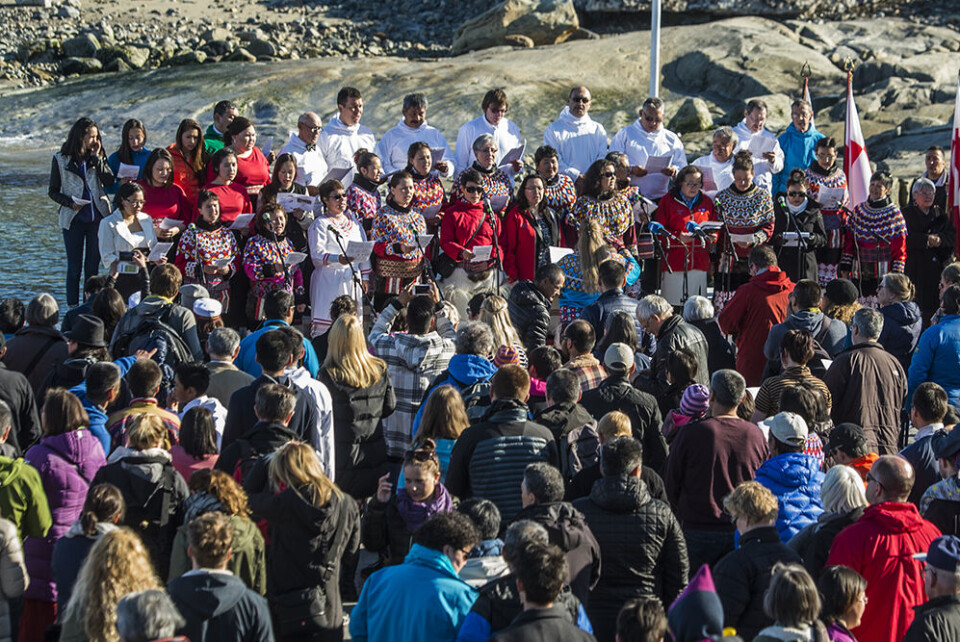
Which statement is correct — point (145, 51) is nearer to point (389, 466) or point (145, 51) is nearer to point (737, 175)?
point (737, 175)

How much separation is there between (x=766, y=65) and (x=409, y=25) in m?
19.4

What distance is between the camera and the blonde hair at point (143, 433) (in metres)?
6.13

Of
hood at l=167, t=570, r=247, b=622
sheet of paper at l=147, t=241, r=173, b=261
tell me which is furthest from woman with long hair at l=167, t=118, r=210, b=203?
hood at l=167, t=570, r=247, b=622

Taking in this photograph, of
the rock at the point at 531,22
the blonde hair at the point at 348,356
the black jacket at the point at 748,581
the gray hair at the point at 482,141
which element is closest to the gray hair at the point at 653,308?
the blonde hair at the point at 348,356

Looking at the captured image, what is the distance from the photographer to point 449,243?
39.1 ft

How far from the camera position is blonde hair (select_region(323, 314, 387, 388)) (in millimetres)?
7785

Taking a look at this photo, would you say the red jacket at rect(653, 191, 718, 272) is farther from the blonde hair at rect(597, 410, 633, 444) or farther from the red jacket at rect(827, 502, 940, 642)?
the red jacket at rect(827, 502, 940, 642)

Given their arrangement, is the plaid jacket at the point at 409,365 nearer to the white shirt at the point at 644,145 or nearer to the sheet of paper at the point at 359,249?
the sheet of paper at the point at 359,249

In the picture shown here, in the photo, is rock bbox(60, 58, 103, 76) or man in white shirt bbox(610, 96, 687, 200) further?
rock bbox(60, 58, 103, 76)

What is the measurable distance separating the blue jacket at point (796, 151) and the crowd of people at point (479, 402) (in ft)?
2.21

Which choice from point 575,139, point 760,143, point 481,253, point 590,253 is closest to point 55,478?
point 590,253

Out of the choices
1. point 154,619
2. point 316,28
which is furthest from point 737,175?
point 316,28

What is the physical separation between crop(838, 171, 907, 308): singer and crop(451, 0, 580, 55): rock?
979 inches

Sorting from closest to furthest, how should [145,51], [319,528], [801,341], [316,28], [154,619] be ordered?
1. [154,619]
2. [319,528]
3. [801,341]
4. [145,51]
5. [316,28]
